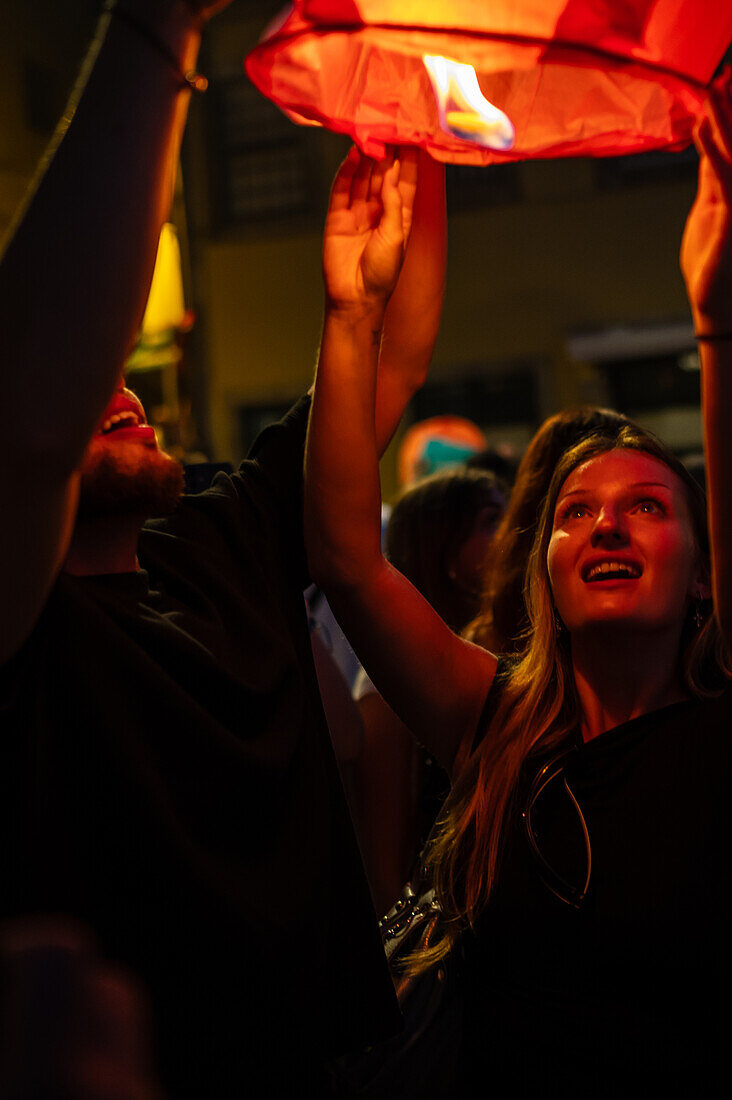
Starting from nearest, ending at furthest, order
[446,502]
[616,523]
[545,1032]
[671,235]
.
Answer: [545,1032] < [616,523] < [446,502] < [671,235]

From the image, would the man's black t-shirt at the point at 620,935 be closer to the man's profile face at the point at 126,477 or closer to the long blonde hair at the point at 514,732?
the long blonde hair at the point at 514,732

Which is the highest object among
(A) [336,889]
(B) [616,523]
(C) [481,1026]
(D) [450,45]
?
(D) [450,45]

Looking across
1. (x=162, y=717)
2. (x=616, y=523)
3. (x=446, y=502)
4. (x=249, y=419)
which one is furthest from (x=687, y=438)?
(x=162, y=717)

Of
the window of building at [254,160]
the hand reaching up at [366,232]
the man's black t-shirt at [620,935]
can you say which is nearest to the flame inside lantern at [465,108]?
the hand reaching up at [366,232]

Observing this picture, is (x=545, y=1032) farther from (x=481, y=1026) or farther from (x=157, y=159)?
(x=157, y=159)

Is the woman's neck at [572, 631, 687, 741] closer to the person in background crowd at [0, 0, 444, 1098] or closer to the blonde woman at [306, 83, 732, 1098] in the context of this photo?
the blonde woman at [306, 83, 732, 1098]

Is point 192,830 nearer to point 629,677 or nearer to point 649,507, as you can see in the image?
point 629,677

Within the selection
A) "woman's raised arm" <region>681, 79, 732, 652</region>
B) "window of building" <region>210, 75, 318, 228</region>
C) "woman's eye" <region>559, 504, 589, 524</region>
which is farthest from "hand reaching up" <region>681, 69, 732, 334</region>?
"window of building" <region>210, 75, 318, 228</region>

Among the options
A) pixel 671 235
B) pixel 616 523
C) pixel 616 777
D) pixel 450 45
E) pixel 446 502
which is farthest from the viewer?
pixel 671 235

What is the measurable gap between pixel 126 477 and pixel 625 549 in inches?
29.9

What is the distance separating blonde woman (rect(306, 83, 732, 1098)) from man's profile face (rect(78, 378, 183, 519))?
0.81 feet

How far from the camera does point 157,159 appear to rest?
0.97m

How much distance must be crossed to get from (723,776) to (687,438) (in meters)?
9.53

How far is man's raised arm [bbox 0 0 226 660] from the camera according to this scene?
924mm
